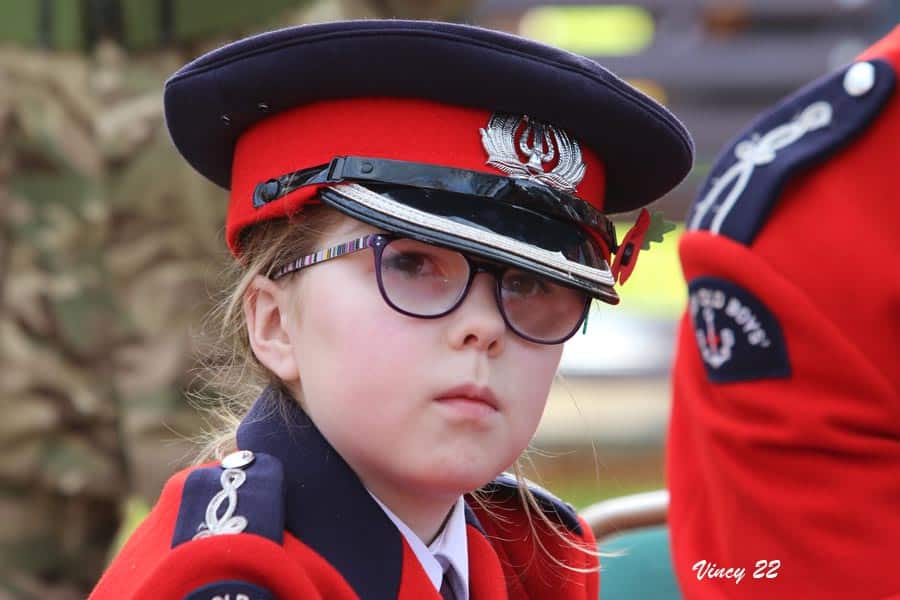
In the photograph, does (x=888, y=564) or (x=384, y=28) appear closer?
(x=384, y=28)

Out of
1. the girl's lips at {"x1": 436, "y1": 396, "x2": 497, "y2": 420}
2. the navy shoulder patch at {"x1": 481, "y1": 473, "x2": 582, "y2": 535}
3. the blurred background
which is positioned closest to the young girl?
the girl's lips at {"x1": 436, "y1": 396, "x2": 497, "y2": 420}

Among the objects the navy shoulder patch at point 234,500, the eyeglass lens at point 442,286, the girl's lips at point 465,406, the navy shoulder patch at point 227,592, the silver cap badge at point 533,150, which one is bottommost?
the navy shoulder patch at point 227,592

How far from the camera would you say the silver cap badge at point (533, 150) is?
1.29 metres

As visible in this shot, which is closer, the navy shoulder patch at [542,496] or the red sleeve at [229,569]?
the red sleeve at [229,569]

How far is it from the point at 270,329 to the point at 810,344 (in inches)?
23.1

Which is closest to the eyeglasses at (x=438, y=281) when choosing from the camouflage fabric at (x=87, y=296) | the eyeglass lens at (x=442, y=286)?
the eyeglass lens at (x=442, y=286)

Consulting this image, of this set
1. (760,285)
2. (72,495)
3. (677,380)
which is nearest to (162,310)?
(72,495)

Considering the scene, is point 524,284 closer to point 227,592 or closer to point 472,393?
point 472,393

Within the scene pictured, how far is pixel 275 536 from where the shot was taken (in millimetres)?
1194

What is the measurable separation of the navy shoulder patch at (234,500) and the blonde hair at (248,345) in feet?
0.43

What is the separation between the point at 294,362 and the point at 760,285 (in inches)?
21.0

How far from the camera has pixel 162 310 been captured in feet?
9.03

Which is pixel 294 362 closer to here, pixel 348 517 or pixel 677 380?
pixel 348 517

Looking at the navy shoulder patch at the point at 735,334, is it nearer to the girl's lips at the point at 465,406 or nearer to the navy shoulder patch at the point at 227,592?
the girl's lips at the point at 465,406
